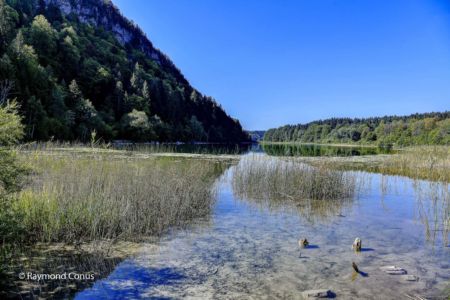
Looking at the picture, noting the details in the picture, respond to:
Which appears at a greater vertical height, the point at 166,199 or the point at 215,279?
the point at 166,199

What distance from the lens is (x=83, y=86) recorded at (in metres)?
67.0

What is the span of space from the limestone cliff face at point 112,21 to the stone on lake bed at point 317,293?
112 m

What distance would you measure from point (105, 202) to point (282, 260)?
11.8ft

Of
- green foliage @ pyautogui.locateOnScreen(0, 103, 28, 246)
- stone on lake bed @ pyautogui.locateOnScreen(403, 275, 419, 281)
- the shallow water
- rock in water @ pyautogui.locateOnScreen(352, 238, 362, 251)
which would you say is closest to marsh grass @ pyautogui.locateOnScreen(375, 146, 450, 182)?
the shallow water

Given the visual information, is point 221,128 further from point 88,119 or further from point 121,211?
point 121,211

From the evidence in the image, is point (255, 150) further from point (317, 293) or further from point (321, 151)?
point (317, 293)

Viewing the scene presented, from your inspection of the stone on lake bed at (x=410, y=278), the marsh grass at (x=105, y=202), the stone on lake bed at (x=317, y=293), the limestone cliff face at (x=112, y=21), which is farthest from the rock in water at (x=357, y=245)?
the limestone cliff face at (x=112, y=21)

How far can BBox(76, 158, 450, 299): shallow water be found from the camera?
4.53 meters

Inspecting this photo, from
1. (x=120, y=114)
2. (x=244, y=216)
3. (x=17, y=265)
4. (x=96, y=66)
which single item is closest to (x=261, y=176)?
(x=244, y=216)

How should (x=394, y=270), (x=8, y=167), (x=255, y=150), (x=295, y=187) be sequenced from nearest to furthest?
(x=8, y=167) < (x=394, y=270) < (x=295, y=187) < (x=255, y=150)

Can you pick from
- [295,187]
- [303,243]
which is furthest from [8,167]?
[295,187]

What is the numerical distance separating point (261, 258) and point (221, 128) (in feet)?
346

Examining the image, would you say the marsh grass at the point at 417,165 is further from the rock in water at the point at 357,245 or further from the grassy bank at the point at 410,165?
the rock in water at the point at 357,245

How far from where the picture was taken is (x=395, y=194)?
13078 mm
